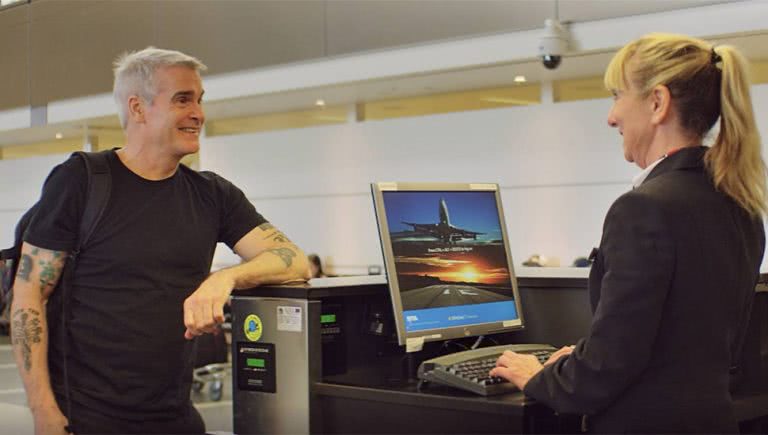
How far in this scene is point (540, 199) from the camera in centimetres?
916

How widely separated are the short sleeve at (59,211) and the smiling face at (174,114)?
0.74 feet

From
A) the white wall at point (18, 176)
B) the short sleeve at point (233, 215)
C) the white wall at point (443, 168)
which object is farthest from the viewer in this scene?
the white wall at point (443, 168)

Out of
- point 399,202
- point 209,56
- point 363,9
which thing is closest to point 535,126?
point 363,9

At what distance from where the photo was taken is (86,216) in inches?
93.2

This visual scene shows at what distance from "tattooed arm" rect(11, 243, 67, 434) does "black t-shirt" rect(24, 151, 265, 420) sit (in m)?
0.04

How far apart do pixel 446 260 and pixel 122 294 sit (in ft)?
2.58

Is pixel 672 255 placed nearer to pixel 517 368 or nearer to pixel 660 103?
pixel 660 103

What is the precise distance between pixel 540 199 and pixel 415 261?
679 centimetres

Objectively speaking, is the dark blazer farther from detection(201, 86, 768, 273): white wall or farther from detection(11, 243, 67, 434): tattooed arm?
detection(201, 86, 768, 273): white wall

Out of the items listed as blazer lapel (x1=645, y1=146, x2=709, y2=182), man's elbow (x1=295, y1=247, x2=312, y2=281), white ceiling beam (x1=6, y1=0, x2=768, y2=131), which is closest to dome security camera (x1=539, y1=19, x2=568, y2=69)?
white ceiling beam (x1=6, y1=0, x2=768, y2=131)

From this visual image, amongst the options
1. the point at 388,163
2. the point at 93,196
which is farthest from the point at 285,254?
the point at 388,163

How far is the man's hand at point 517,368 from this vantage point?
84.0 inches

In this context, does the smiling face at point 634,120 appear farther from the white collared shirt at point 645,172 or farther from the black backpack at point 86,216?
the black backpack at point 86,216

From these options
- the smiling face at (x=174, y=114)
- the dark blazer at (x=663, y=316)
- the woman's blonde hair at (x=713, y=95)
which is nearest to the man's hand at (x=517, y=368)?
the dark blazer at (x=663, y=316)
